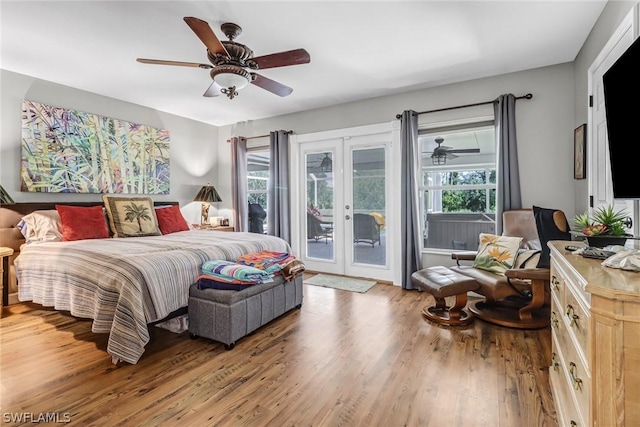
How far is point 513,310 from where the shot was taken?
123 inches

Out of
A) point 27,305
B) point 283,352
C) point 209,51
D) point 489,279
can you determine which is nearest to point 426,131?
point 489,279

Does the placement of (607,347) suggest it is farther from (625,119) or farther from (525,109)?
(525,109)

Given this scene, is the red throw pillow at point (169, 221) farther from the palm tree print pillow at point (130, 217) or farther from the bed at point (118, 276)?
the bed at point (118, 276)

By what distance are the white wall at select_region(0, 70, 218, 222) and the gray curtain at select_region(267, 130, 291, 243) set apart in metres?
1.38

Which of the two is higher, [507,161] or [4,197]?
[507,161]

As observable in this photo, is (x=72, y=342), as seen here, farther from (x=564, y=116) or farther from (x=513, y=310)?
(x=564, y=116)

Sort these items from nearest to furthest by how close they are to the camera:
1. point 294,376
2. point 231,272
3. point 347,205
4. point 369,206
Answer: point 294,376
point 231,272
point 369,206
point 347,205

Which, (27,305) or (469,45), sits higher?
(469,45)

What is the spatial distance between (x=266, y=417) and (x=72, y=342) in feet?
6.48

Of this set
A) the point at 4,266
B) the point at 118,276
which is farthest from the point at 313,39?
the point at 4,266

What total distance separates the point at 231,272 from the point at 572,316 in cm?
217

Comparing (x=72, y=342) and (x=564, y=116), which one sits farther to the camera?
(x=564, y=116)

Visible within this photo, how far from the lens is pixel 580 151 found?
9.68 feet

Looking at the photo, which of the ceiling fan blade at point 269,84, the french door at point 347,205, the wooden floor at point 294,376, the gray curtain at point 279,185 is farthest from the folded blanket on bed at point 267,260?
the gray curtain at point 279,185
